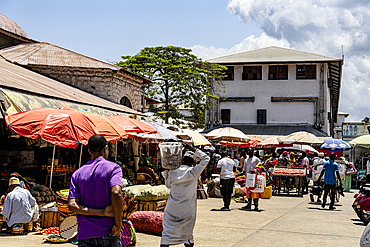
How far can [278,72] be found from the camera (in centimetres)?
3706

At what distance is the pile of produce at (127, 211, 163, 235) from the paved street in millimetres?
215

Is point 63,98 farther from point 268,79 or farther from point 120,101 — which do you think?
point 268,79

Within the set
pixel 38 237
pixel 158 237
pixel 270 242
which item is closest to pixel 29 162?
pixel 38 237

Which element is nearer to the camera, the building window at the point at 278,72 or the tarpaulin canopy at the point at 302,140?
the tarpaulin canopy at the point at 302,140

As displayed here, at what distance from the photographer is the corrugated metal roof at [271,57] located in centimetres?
3603

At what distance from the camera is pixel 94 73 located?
19.4m

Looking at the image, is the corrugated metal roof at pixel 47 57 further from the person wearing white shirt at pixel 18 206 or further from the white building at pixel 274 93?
the white building at pixel 274 93

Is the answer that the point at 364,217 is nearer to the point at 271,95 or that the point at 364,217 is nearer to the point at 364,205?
the point at 364,205

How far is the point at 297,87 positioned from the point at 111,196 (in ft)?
114

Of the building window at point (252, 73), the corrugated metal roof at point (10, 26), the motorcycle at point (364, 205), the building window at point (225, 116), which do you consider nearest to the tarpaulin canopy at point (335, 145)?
the motorcycle at point (364, 205)

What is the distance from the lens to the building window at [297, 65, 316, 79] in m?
36.2

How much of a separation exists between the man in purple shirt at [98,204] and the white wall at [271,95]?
34333mm

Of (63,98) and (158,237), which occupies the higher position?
(63,98)

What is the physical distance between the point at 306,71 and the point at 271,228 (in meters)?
29.5
